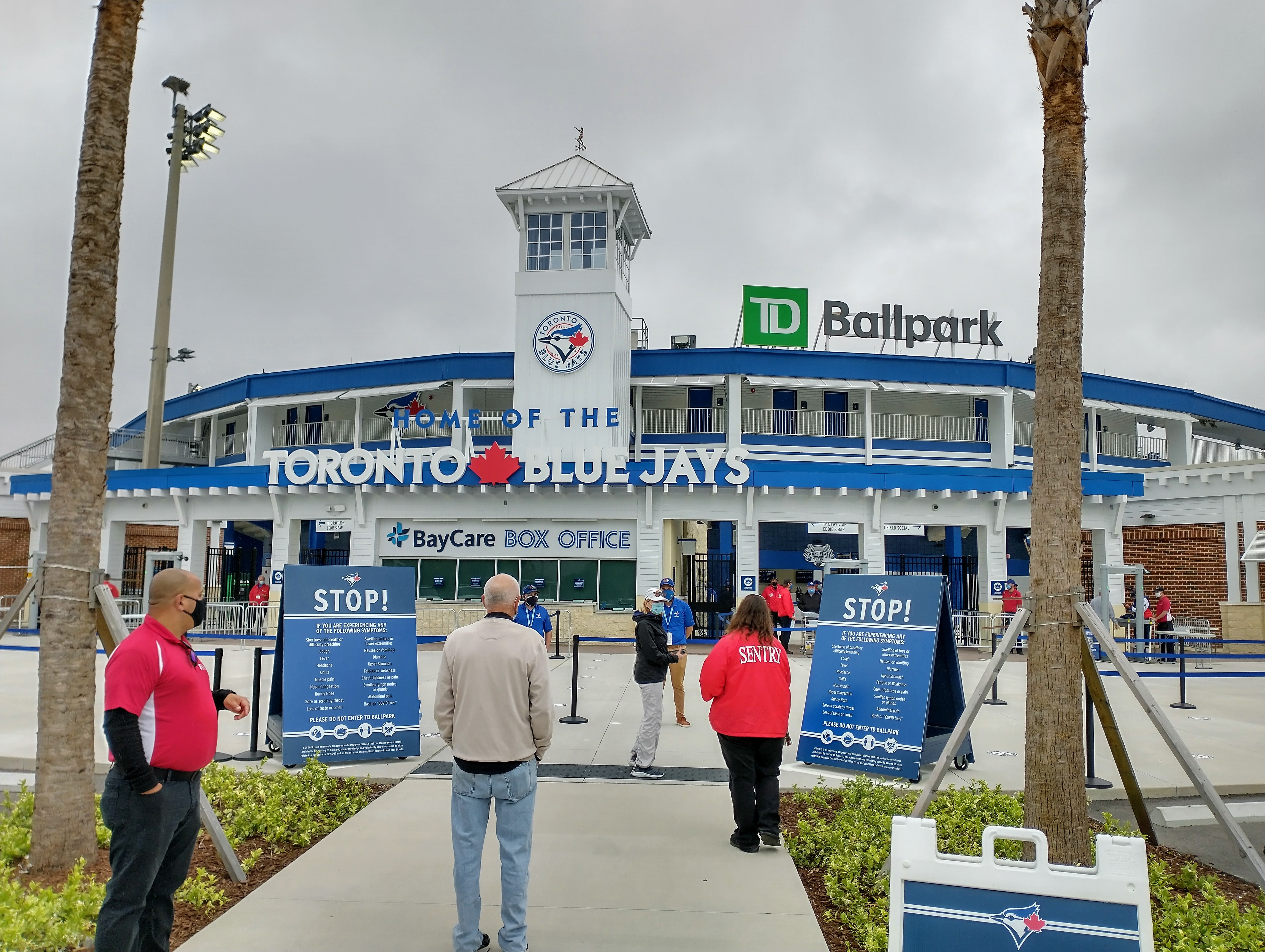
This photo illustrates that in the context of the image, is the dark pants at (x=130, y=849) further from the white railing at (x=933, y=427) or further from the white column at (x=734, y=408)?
the white railing at (x=933, y=427)

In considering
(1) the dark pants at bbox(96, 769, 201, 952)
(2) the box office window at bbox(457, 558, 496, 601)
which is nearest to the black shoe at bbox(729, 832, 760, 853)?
(1) the dark pants at bbox(96, 769, 201, 952)

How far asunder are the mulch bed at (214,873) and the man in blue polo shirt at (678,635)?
5.35 m

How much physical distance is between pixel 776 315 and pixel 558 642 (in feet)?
61.0

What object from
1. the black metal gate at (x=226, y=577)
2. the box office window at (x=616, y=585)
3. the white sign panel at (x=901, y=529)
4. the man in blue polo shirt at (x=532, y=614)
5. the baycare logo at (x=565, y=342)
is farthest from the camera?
the black metal gate at (x=226, y=577)

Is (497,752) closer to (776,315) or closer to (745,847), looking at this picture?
(745,847)

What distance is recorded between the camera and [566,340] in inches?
1042

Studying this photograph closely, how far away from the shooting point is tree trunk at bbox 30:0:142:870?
533 centimetres

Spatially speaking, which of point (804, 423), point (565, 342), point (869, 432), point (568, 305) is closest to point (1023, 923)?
point (565, 342)

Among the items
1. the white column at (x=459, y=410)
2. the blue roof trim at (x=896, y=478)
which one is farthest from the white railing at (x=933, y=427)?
the white column at (x=459, y=410)

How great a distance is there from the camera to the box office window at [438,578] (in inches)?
1017

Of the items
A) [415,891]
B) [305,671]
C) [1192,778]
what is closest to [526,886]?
[415,891]

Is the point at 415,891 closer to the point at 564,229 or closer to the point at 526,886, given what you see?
the point at 526,886

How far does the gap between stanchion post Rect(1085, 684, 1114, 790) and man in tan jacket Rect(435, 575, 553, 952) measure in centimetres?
562

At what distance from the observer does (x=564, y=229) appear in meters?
26.9
